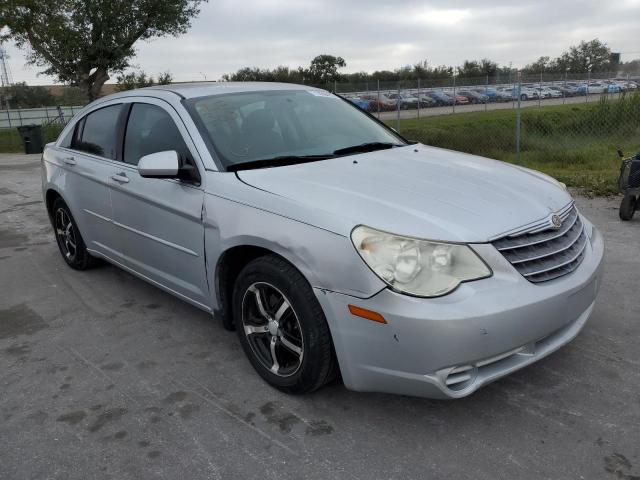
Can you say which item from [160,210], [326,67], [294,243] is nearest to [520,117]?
[160,210]

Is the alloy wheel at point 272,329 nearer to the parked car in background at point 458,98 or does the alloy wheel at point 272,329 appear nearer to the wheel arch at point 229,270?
the wheel arch at point 229,270

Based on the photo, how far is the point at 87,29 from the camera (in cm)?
2559

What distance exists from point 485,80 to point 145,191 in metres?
29.1

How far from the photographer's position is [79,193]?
4.72m

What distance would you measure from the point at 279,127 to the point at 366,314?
1.69 m

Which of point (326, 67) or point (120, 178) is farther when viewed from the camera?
point (326, 67)

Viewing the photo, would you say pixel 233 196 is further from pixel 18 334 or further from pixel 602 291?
pixel 602 291

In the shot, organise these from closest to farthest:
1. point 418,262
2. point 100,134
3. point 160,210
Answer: point 418,262, point 160,210, point 100,134

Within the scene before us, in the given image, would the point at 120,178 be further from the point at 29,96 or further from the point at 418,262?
the point at 29,96

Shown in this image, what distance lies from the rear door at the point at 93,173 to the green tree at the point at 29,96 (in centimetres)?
6894

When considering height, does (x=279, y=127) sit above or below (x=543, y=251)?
above

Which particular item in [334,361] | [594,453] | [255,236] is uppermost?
[255,236]

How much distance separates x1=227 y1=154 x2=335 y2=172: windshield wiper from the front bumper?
995 mm

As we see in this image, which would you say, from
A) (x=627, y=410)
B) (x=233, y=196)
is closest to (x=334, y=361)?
(x=233, y=196)
